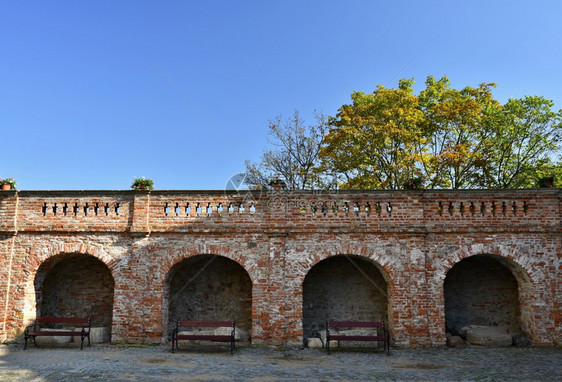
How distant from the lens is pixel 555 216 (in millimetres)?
12508

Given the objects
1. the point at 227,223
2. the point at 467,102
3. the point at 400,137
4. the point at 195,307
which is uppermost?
the point at 467,102

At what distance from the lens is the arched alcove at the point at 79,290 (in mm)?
13727

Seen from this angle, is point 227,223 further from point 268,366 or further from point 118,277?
point 268,366

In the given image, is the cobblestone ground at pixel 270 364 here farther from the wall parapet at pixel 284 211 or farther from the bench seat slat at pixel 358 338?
the wall parapet at pixel 284 211

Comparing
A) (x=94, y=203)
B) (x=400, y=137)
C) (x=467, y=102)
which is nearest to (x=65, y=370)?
(x=94, y=203)

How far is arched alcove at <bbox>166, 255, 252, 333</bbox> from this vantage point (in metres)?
13.8

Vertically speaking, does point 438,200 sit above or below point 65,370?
above

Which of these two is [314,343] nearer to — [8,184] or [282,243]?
[282,243]

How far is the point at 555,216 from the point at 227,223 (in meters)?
9.59

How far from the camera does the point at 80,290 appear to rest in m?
13.9

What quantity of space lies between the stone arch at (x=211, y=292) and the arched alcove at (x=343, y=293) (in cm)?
201

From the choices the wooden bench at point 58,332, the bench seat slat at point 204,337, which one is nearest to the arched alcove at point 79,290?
the wooden bench at point 58,332

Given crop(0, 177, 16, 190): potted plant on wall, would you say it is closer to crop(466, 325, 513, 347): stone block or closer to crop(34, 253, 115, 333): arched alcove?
crop(34, 253, 115, 333): arched alcove

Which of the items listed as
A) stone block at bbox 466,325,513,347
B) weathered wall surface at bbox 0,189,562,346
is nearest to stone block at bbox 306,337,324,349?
weathered wall surface at bbox 0,189,562,346
